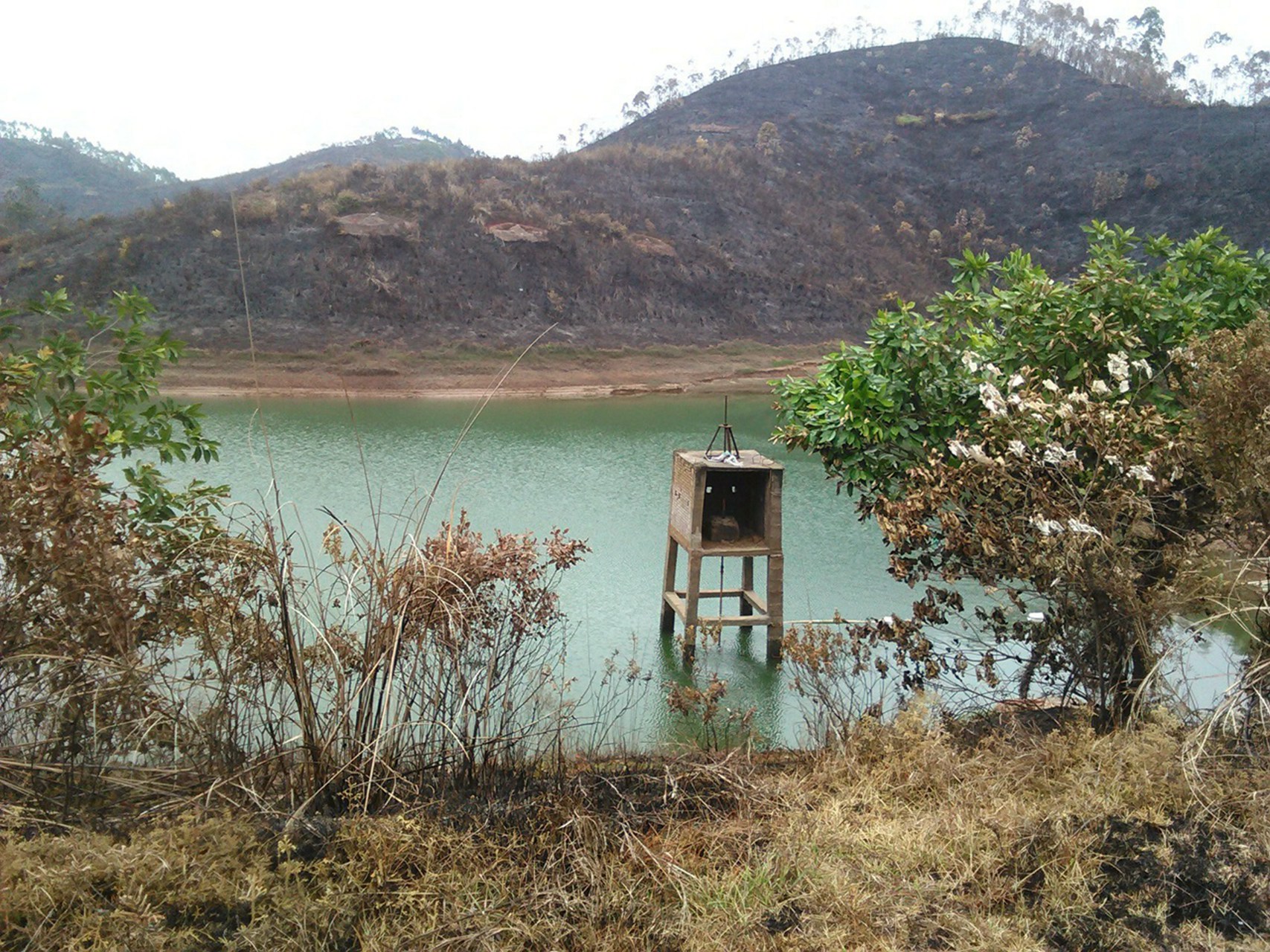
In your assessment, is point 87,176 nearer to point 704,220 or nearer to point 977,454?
point 704,220

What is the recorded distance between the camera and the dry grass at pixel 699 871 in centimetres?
258

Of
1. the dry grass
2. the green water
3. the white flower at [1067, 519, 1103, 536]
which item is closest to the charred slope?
the green water

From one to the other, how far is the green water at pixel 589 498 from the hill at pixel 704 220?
6.71 metres

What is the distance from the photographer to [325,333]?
24953 mm

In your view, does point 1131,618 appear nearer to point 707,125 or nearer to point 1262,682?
point 1262,682

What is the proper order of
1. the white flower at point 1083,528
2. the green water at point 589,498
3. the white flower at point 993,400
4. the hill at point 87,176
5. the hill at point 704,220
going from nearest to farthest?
the white flower at point 1083,528 → the white flower at point 993,400 → the green water at point 589,498 → the hill at point 704,220 → the hill at point 87,176

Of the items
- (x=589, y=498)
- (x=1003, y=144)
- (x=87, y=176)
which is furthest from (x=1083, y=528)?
(x=87, y=176)

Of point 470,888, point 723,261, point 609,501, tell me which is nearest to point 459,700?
point 470,888

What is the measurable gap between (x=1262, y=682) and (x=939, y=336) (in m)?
2.11

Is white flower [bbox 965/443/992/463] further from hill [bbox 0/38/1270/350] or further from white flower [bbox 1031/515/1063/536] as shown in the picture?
hill [bbox 0/38/1270/350]

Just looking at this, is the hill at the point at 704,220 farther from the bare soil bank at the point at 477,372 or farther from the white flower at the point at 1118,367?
the white flower at the point at 1118,367

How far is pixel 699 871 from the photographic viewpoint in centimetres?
300

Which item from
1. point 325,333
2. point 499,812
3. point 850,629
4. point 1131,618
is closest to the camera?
point 499,812

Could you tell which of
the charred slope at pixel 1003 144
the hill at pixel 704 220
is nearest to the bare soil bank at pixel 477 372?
the hill at pixel 704 220
